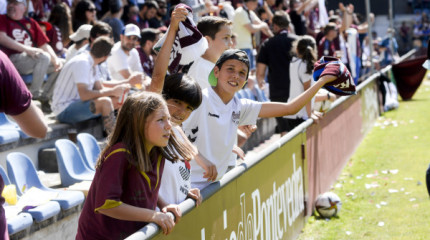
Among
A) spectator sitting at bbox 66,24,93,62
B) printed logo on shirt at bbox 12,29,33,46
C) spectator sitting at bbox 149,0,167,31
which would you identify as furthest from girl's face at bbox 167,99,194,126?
spectator sitting at bbox 149,0,167,31

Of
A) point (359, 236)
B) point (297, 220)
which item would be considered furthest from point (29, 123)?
point (359, 236)

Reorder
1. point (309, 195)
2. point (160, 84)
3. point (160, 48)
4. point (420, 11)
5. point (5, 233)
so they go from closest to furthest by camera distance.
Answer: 1. point (5, 233)
2. point (160, 84)
3. point (160, 48)
4. point (309, 195)
5. point (420, 11)

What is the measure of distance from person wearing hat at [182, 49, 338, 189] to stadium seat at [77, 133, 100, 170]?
241 centimetres

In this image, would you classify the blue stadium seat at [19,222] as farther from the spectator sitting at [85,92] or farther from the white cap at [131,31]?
the white cap at [131,31]

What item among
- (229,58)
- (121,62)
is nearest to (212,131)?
(229,58)

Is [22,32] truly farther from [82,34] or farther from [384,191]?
[384,191]

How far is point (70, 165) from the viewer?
5992 millimetres

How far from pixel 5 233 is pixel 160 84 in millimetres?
1415

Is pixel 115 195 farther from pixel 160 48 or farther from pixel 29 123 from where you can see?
pixel 160 48

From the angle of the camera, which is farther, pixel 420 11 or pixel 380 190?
pixel 420 11

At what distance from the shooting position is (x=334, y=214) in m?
7.29

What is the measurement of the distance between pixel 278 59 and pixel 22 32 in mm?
3324

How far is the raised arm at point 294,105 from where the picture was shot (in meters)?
4.07

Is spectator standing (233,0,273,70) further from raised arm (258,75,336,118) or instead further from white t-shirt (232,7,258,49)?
raised arm (258,75,336,118)
